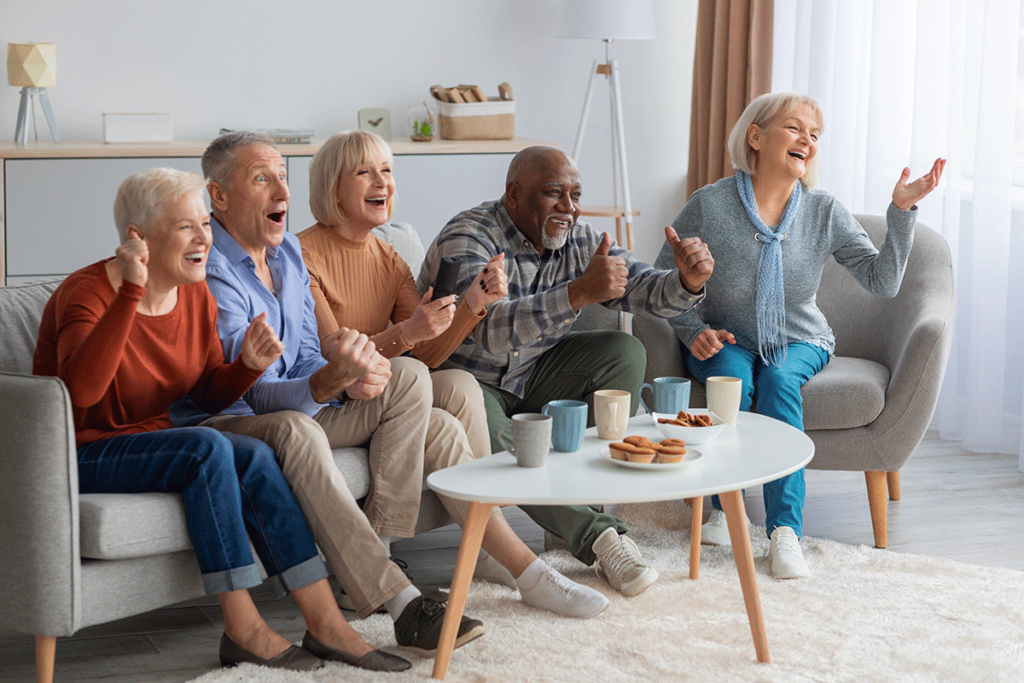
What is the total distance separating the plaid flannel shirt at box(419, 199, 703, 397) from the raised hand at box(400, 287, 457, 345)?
0.59 ft

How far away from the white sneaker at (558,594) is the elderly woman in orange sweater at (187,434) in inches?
13.7

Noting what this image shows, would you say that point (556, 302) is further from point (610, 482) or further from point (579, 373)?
point (610, 482)

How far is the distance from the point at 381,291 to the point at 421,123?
190cm

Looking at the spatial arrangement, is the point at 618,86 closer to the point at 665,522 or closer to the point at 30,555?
the point at 665,522

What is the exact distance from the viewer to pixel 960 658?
2006mm

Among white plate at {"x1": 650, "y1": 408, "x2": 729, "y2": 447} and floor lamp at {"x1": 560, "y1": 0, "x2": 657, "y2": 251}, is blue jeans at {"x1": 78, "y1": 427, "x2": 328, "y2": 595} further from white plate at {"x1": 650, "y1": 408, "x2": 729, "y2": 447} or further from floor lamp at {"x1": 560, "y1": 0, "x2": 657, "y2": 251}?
floor lamp at {"x1": 560, "y1": 0, "x2": 657, "y2": 251}

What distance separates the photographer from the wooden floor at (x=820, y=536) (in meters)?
2.05

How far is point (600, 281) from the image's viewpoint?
90.4 inches

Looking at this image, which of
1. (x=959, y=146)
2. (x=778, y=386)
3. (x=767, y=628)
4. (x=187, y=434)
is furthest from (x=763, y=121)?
(x=187, y=434)

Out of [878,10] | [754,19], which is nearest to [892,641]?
[878,10]

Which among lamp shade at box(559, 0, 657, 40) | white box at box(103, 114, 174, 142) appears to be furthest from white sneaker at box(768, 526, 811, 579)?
white box at box(103, 114, 174, 142)

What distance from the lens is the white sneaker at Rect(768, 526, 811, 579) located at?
7.88ft

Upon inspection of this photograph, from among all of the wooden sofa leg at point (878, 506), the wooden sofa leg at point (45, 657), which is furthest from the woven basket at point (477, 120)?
the wooden sofa leg at point (45, 657)

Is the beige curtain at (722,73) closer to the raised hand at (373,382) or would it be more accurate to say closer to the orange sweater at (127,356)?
the raised hand at (373,382)
